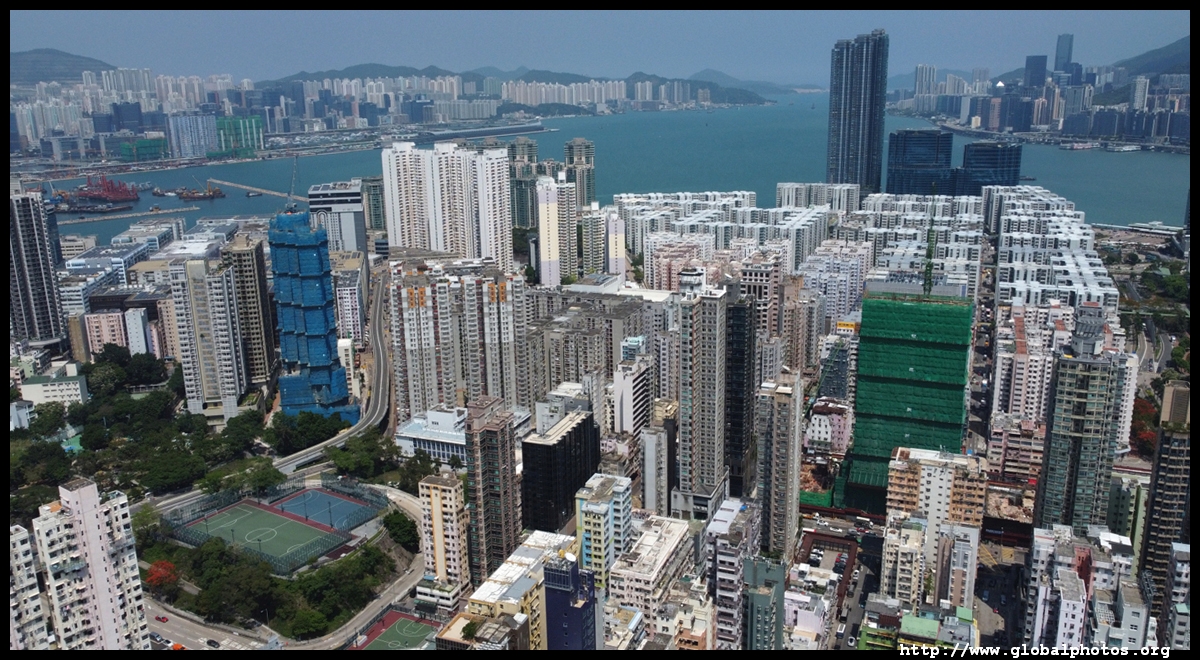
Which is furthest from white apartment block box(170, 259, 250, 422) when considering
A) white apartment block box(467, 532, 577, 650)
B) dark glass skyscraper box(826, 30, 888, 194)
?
dark glass skyscraper box(826, 30, 888, 194)

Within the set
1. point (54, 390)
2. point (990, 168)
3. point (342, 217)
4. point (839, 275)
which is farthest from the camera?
point (990, 168)

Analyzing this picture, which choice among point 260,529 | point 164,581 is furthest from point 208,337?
point 164,581

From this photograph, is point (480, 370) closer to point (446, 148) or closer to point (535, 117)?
point (446, 148)

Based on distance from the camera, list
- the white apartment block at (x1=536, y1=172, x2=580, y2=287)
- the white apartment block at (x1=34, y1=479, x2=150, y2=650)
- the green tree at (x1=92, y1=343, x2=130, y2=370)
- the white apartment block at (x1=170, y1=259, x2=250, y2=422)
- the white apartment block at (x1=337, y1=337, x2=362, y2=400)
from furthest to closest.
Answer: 1. the white apartment block at (x1=536, y1=172, x2=580, y2=287)
2. the green tree at (x1=92, y1=343, x2=130, y2=370)
3. the white apartment block at (x1=337, y1=337, x2=362, y2=400)
4. the white apartment block at (x1=170, y1=259, x2=250, y2=422)
5. the white apartment block at (x1=34, y1=479, x2=150, y2=650)

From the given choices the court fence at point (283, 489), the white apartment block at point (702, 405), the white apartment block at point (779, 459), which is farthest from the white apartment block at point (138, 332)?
the white apartment block at point (779, 459)

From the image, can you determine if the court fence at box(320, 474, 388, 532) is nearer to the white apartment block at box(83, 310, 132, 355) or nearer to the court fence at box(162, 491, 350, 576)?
the court fence at box(162, 491, 350, 576)

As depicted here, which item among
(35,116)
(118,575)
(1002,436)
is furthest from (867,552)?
(35,116)

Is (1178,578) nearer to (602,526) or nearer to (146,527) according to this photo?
(602,526)
